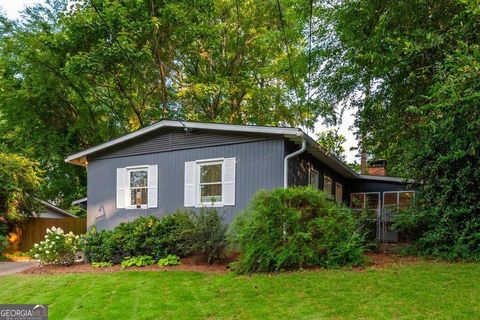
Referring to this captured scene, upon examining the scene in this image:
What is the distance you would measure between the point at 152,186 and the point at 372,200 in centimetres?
883

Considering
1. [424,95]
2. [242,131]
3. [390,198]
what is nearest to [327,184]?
[390,198]

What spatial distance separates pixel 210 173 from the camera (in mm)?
10891

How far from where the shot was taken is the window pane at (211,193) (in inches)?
420

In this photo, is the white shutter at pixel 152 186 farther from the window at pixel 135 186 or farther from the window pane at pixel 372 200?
the window pane at pixel 372 200

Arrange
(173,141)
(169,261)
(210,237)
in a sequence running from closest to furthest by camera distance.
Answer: (210,237)
(169,261)
(173,141)

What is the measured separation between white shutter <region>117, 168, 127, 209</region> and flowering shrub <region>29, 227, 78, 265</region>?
6.90 ft

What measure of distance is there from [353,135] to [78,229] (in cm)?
1192

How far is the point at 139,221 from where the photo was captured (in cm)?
991

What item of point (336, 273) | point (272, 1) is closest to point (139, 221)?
point (336, 273)

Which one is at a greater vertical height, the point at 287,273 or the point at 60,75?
the point at 60,75

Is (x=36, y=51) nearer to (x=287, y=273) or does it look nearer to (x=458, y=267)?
(x=287, y=273)

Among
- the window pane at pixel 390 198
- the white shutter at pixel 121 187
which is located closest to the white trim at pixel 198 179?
the white shutter at pixel 121 187

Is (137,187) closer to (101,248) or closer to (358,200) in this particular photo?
(101,248)

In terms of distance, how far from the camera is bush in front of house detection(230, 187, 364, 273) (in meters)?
7.38
